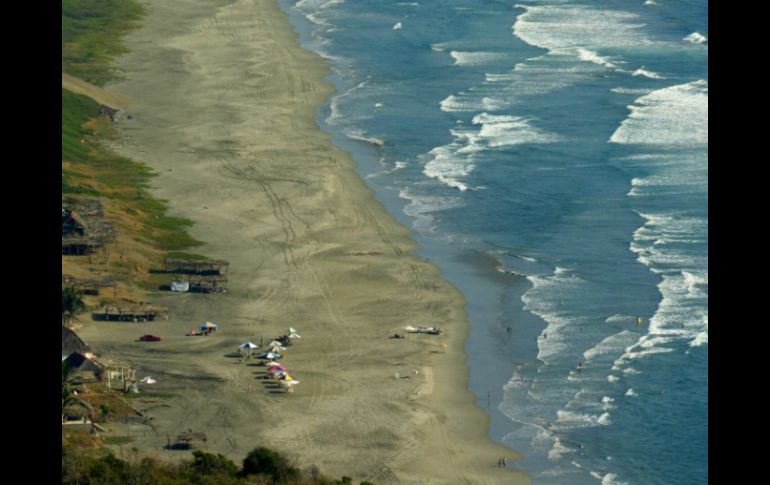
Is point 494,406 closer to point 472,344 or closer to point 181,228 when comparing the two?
point 472,344

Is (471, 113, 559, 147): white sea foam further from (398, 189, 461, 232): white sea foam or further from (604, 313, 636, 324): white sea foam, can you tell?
(604, 313, 636, 324): white sea foam

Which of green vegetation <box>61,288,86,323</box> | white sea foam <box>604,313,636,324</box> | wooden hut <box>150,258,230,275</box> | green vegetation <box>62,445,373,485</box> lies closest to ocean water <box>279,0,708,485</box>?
white sea foam <box>604,313,636,324</box>

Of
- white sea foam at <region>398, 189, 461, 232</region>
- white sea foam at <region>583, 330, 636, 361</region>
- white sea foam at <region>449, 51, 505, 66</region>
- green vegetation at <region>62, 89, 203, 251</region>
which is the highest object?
white sea foam at <region>583, 330, 636, 361</region>

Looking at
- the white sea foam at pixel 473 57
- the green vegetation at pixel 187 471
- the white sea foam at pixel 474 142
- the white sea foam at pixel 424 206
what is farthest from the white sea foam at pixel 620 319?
the white sea foam at pixel 473 57

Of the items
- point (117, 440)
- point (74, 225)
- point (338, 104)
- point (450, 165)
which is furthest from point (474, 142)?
point (117, 440)

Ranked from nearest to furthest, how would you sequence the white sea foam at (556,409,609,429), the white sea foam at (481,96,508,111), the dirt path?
the white sea foam at (556,409,609,429)
the white sea foam at (481,96,508,111)
the dirt path
